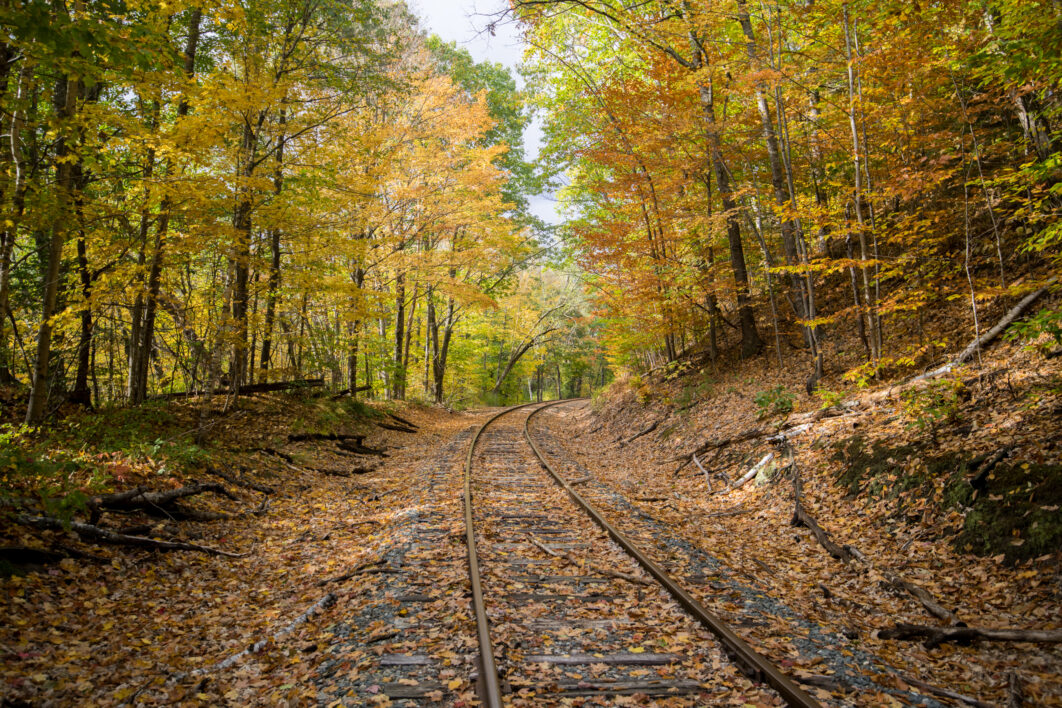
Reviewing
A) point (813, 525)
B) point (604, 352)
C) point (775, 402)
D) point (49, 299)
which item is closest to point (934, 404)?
point (813, 525)

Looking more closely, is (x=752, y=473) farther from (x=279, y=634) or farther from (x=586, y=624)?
(x=279, y=634)

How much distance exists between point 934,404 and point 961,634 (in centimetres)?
346

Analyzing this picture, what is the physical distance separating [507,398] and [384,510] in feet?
117

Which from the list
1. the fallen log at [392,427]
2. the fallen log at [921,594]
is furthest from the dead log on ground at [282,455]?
the fallen log at [921,594]

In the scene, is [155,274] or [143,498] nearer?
[143,498]

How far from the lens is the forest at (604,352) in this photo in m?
4.20

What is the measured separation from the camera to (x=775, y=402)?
34.3 feet

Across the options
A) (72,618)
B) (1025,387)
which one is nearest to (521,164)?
(1025,387)

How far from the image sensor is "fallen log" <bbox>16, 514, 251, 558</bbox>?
5184 mm

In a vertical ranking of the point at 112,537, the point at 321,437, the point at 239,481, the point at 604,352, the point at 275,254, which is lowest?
the point at 112,537

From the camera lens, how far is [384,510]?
8219 mm

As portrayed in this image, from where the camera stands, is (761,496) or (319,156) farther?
(319,156)

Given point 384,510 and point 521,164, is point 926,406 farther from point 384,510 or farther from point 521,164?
point 521,164

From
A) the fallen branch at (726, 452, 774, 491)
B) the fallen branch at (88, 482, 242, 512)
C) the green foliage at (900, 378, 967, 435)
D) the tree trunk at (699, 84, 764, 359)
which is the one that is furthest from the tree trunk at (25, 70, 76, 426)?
the tree trunk at (699, 84, 764, 359)
